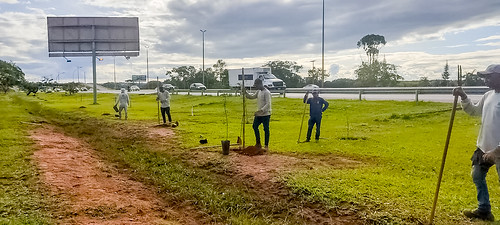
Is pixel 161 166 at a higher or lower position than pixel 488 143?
lower

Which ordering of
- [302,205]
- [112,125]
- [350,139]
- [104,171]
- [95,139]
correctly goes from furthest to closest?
[112,125] < [95,139] < [350,139] < [104,171] < [302,205]

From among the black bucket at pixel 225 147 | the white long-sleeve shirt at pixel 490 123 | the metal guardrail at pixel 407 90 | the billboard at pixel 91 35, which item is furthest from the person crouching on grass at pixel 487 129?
the billboard at pixel 91 35

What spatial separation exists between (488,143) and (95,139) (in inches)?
577

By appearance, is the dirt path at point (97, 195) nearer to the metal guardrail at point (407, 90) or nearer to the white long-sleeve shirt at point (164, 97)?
the white long-sleeve shirt at point (164, 97)

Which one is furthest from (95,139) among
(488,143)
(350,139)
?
(488,143)

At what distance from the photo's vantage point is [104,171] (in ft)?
33.5

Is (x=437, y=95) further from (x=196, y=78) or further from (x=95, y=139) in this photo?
(x=196, y=78)

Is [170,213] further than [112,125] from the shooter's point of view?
No

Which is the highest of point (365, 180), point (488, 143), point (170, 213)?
point (488, 143)

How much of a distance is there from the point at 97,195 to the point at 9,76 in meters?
46.9

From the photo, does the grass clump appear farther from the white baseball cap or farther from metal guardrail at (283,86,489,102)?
metal guardrail at (283,86,489,102)

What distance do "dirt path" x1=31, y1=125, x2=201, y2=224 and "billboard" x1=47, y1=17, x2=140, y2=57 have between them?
27152mm

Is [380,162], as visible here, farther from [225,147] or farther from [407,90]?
[407,90]

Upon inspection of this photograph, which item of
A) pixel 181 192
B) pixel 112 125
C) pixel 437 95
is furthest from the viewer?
pixel 437 95
